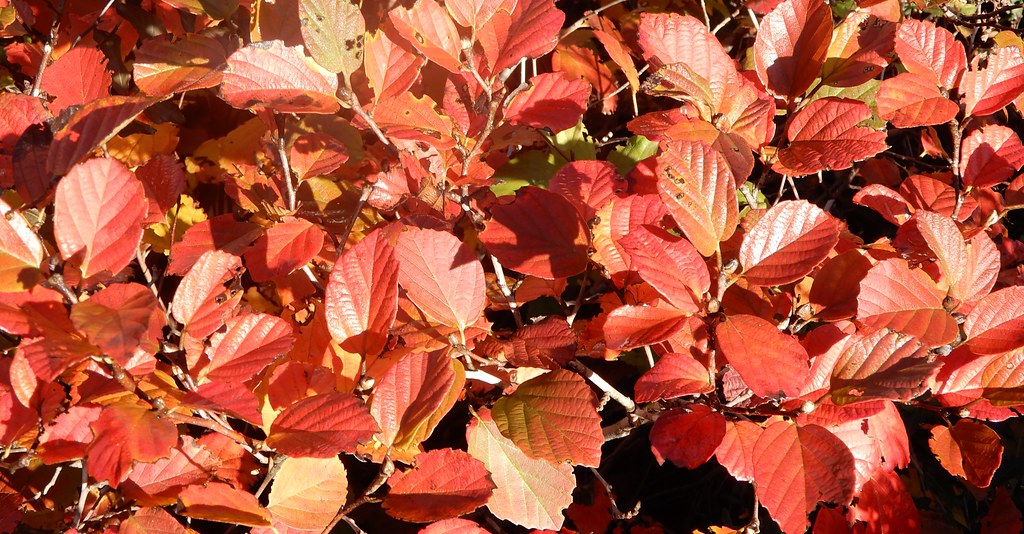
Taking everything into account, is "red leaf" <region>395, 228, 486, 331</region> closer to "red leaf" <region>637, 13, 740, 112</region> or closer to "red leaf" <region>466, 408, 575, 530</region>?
"red leaf" <region>466, 408, 575, 530</region>

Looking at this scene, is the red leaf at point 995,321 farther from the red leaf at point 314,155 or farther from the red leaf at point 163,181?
the red leaf at point 163,181

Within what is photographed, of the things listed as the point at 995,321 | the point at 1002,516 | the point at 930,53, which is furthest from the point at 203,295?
the point at 1002,516

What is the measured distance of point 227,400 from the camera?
81 cm

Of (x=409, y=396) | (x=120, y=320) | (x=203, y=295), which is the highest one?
(x=120, y=320)

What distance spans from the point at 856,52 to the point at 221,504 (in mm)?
1083

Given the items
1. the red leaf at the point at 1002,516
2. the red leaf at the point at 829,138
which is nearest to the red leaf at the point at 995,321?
the red leaf at the point at 829,138

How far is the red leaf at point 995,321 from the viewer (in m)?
0.92

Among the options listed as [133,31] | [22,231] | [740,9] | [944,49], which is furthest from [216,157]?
[944,49]

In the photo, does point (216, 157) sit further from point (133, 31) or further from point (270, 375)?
point (270, 375)

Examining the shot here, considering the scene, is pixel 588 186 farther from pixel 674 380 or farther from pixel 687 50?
pixel 674 380

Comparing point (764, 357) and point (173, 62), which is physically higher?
point (173, 62)

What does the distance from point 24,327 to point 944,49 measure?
1245mm

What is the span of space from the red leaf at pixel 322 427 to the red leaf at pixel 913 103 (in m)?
0.82

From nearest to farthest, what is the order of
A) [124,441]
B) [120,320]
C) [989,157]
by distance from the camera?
1. [120,320]
2. [124,441]
3. [989,157]
